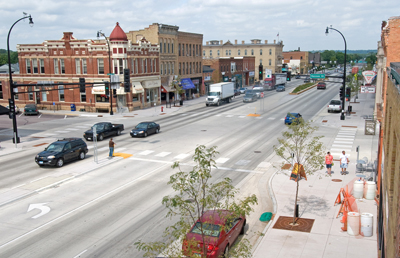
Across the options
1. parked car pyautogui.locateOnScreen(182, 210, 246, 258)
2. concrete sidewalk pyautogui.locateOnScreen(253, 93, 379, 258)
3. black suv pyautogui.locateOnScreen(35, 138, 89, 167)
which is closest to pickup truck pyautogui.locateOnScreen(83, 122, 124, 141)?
black suv pyautogui.locateOnScreen(35, 138, 89, 167)

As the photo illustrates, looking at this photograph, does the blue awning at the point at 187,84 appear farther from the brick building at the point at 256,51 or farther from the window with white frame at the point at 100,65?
the brick building at the point at 256,51

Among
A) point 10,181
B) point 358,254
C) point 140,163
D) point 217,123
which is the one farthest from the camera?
point 217,123

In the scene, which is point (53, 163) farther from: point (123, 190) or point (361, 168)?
point (361, 168)

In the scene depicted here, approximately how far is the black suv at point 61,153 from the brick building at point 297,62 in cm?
15559

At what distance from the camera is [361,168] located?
77.2 ft

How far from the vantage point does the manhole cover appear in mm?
15781

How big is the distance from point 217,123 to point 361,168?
22477 millimetres

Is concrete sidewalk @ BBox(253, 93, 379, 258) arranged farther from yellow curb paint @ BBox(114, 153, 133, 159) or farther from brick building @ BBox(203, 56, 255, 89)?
brick building @ BBox(203, 56, 255, 89)

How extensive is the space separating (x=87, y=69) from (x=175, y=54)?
60.9 feet

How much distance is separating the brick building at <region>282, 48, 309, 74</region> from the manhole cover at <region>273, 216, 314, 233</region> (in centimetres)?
16286

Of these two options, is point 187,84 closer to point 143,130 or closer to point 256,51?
point 143,130

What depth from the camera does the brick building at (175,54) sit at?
65.5 m

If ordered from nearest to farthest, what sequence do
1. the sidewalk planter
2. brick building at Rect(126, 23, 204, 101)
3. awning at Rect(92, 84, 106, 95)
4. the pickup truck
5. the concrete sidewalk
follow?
the concrete sidewalk, the sidewalk planter, the pickup truck, awning at Rect(92, 84, 106, 95), brick building at Rect(126, 23, 204, 101)

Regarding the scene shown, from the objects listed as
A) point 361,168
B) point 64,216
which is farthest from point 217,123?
point 64,216
